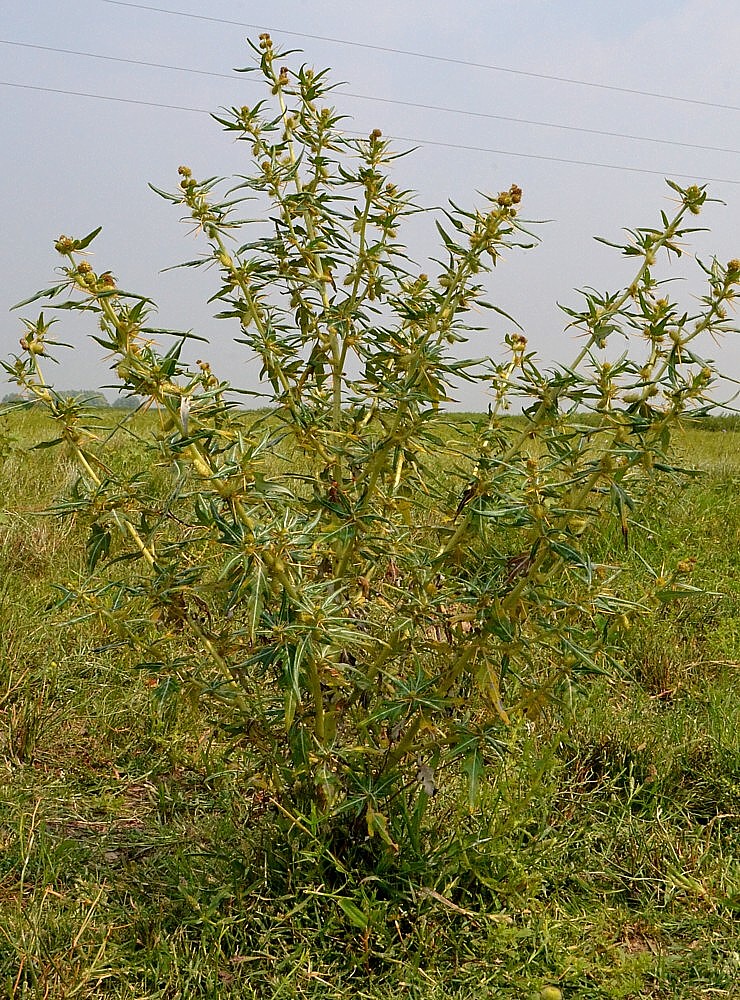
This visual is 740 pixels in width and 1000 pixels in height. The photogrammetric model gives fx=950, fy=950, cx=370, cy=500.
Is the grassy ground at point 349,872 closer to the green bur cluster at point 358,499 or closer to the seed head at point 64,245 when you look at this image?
the green bur cluster at point 358,499

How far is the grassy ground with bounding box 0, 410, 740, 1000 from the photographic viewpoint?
182 centimetres

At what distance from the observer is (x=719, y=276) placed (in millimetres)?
1573

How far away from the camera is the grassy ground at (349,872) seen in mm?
1820

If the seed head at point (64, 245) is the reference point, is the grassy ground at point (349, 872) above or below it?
below

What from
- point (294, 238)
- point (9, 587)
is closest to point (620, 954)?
point (294, 238)

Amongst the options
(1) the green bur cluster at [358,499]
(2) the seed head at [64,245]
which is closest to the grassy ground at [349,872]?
(1) the green bur cluster at [358,499]

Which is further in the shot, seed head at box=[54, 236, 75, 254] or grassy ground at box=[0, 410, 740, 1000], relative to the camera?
grassy ground at box=[0, 410, 740, 1000]

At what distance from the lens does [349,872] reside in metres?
1.95

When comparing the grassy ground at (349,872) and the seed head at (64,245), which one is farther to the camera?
the grassy ground at (349,872)

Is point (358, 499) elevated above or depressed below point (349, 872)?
above

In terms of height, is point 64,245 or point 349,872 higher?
point 64,245

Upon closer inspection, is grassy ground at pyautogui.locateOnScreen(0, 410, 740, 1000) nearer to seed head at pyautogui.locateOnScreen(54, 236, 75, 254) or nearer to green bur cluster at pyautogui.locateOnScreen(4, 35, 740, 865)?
green bur cluster at pyautogui.locateOnScreen(4, 35, 740, 865)

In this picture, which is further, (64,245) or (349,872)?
(349,872)

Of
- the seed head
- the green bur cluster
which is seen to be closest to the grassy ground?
the green bur cluster
